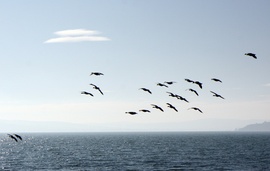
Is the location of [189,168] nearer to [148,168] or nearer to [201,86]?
[148,168]

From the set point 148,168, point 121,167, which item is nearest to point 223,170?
point 148,168

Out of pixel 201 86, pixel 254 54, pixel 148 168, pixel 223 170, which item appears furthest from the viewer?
pixel 148 168

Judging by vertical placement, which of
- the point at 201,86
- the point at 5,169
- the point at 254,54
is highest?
the point at 254,54

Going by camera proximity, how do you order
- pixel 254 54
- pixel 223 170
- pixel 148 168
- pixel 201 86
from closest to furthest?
pixel 254 54
pixel 201 86
pixel 223 170
pixel 148 168

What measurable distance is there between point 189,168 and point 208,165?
827 centimetres

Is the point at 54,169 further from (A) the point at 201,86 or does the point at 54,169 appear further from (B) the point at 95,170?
(A) the point at 201,86

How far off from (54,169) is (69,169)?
3.85m

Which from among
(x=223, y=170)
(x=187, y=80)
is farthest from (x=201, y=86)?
(x=223, y=170)

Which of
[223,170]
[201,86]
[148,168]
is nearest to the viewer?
[201,86]

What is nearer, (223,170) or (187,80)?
(187,80)

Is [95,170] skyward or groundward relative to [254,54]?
groundward

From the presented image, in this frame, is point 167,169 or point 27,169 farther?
point 27,169

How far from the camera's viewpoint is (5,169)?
99.6m

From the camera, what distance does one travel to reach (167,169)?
301ft
